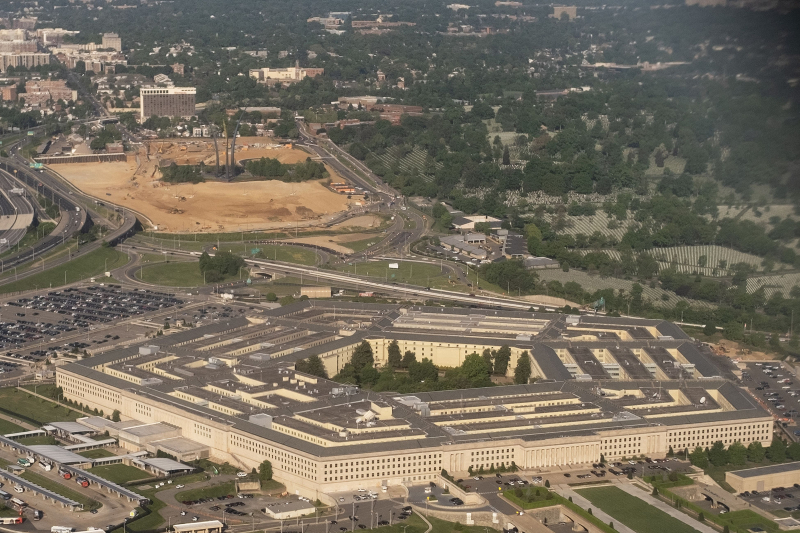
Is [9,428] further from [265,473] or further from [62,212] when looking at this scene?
[62,212]

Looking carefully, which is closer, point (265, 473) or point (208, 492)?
point (208, 492)

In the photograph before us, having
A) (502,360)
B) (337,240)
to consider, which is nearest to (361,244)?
(337,240)

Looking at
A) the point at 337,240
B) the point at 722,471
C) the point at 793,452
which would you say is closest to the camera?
the point at 722,471

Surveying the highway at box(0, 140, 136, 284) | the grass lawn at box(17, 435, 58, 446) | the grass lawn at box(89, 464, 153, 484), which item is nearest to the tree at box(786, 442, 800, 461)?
the grass lawn at box(89, 464, 153, 484)

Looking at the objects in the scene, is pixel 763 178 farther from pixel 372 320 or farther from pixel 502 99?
pixel 502 99

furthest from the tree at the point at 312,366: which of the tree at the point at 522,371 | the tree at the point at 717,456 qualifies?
Answer: the tree at the point at 717,456

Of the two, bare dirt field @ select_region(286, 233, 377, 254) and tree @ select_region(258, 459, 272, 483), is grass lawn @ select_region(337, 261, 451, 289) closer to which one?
bare dirt field @ select_region(286, 233, 377, 254)

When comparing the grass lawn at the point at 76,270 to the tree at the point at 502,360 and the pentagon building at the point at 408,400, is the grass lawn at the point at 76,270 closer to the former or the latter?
the pentagon building at the point at 408,400

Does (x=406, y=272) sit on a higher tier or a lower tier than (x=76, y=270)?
higher
